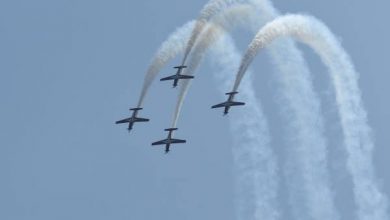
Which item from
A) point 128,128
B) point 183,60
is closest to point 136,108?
point 128,128

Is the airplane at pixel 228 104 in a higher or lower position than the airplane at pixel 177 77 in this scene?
lower

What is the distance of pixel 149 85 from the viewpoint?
110 m

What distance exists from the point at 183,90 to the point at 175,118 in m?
2.26

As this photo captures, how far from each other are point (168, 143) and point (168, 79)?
20.2ft

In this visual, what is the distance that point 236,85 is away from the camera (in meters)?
107

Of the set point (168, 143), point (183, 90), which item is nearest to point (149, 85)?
point (183, 90)

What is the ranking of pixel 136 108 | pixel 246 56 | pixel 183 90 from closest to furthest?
1. pixel 246 56
2. pixel 183 90
3. pixel 136 108

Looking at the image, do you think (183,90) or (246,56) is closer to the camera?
(246,56)

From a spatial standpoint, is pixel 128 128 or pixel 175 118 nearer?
pixel 175 118

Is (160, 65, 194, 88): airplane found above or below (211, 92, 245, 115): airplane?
above

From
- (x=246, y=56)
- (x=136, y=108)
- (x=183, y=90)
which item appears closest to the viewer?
(x=246, y=56)

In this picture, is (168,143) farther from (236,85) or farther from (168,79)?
(236,85)

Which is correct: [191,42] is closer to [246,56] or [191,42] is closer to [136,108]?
[246,56]

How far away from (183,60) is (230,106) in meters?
5.91
